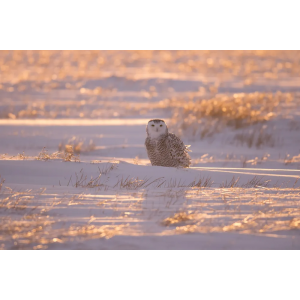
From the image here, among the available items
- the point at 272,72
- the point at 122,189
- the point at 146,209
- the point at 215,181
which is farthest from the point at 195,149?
the point at 272,72

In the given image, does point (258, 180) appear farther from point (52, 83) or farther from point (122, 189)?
point (52, 83)

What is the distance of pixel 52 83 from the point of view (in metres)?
21.2

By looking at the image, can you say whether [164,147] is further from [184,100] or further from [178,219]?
[184,100]

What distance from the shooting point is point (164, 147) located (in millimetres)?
7906

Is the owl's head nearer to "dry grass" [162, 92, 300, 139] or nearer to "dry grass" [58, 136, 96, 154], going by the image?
"dry grass" [58, 136, 96, 154]

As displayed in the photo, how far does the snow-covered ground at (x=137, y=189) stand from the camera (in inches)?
174

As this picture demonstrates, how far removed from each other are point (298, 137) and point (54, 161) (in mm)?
7622

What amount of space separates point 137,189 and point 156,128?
1.82 meters

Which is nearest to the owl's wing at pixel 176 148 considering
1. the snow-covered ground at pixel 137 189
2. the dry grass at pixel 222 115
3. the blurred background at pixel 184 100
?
the snow-covered ground at pixel 137 189

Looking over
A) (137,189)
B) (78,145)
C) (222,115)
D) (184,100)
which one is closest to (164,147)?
(137,189)

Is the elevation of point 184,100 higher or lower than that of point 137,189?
higher

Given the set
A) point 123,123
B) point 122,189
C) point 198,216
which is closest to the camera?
point 198,216

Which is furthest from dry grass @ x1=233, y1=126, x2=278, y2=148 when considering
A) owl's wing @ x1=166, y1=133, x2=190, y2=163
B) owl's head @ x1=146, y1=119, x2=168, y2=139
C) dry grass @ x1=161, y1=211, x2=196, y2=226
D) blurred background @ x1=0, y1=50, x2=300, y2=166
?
dry grass @ x1=161, y1=211, x2=196, y2=226

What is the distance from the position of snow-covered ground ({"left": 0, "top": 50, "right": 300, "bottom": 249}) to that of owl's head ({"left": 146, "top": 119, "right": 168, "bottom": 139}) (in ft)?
1.70
